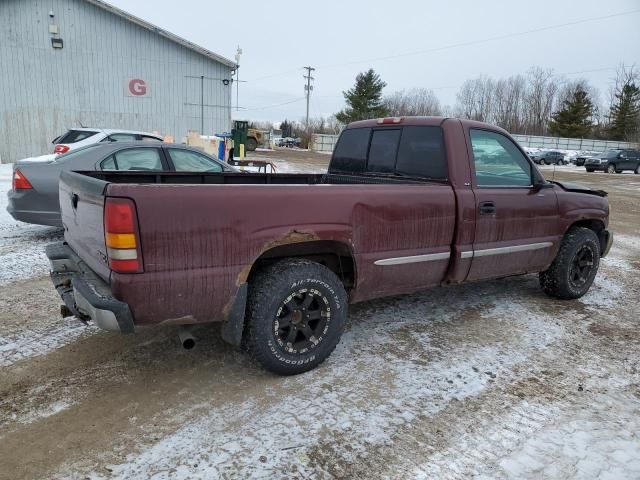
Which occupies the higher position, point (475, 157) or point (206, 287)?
point (475, 157)

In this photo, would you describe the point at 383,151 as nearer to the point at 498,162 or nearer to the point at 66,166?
the point at 498,162

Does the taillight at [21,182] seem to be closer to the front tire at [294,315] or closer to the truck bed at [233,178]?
the truck bed at [233,178]

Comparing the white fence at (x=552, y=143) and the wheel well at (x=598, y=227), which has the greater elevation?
the white fence at (x=552, y=143)

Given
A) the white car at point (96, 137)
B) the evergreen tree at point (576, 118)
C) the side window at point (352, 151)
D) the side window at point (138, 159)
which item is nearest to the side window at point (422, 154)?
the side window at point (352, 151)

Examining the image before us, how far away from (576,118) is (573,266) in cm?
7081

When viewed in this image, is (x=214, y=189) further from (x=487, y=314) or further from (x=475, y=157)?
(x=487, y=314)

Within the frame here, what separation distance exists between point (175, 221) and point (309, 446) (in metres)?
1.47

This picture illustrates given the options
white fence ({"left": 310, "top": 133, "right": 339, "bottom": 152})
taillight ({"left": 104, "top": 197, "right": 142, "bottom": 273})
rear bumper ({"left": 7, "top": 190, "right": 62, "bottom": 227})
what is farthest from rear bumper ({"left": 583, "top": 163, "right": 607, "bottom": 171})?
taillight ({"left": 104, "top": 197, "right": 142, "bottom": 273})

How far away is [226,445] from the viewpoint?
2.67 metres

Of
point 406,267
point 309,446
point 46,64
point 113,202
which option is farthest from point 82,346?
point 46,64

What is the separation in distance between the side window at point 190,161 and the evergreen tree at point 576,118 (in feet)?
230

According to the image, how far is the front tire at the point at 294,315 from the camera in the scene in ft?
10.5

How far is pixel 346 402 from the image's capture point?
314cm

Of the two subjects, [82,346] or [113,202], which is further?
[82,346]
